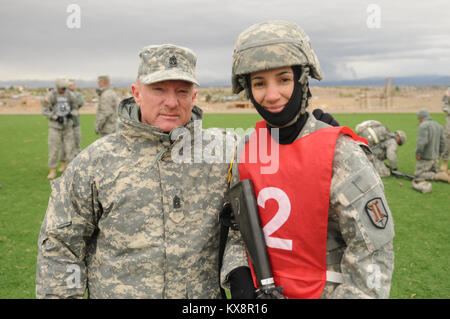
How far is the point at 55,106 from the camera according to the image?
30.4 ft

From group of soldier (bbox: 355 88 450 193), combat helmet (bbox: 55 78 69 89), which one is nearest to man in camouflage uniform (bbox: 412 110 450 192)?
group of soldier (bbox: 355 88 450 193)

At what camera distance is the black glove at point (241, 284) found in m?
2.04

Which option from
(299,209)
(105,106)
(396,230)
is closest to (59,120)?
(105,106)

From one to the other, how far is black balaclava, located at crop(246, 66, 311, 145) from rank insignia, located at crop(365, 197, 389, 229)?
559mm

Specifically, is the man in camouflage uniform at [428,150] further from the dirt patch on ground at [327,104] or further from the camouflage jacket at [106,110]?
the dirt patch on ground at [327,104]

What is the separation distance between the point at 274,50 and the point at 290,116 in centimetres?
Answer: 37

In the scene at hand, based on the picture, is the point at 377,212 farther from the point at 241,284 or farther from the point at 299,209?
the point at 241,284

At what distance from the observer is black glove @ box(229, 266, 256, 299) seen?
80.5 inches

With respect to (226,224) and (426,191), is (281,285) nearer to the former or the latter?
(226,224)

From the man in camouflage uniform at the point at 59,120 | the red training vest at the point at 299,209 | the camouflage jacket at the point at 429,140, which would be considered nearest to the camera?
the red training vest at the point at 299,209

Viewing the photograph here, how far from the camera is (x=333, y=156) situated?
185cm

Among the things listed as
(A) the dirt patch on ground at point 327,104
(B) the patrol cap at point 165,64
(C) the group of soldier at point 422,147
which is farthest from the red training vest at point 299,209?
(A) the dirt patch on ground at point 327,104
